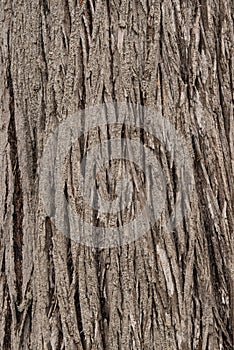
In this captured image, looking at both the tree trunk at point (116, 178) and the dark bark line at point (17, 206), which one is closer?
the tree trunk at point (116, 178)

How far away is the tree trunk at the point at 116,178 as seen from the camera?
279 centimetres

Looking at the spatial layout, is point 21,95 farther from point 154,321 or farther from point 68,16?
point 154,321

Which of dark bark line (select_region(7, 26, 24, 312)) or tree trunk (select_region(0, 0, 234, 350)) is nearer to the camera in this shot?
tree trunk (select_region(0, 0, 234, 350))

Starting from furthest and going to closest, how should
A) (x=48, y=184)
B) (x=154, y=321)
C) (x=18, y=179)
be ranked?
(x=18, y=179) → (x=48, y=184) → (x=154, y=321)

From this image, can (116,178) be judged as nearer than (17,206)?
Yes

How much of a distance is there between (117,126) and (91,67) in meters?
0.30

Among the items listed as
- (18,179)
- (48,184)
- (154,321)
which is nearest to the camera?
(154,321)

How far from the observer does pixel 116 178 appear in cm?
284

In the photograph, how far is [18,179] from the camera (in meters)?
3.16

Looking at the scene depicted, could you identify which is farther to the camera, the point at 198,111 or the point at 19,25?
the point at 19,25

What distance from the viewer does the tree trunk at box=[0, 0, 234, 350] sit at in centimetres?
279

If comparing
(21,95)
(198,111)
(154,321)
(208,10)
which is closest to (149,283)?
(154,321)

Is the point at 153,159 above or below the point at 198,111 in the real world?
below

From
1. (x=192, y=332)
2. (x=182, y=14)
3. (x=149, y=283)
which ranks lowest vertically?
(x=192, y=332)
